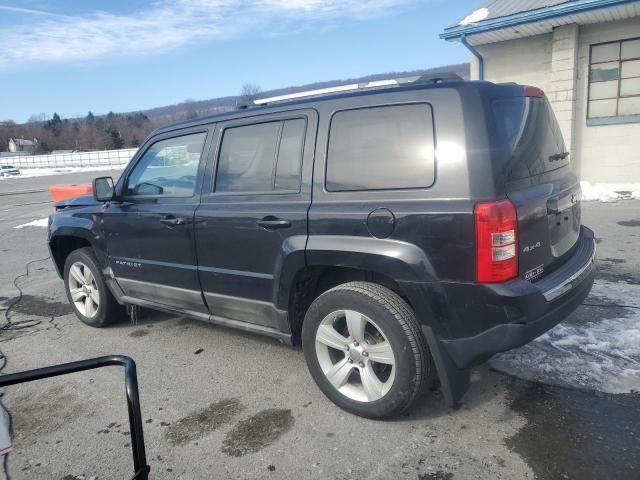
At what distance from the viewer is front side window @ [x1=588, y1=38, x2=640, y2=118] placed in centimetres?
1090

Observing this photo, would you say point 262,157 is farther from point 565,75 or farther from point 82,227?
point 565,75

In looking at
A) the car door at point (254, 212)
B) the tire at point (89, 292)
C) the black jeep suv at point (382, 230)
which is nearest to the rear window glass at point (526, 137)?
the black jeep suv at point (382, 230)

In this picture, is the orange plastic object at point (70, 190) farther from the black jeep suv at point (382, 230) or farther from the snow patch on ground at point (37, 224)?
the black jeep suv at point (382, 230)

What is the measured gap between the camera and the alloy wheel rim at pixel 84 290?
4949 millimetres

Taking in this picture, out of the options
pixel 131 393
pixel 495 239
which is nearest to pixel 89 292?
pixel 131 393

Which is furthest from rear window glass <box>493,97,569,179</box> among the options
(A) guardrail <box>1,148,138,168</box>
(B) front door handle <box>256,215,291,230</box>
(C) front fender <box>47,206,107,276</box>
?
(A) guardrail <box>1,148,138,168</box>

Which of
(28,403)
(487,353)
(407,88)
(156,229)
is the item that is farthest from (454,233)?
(28,403)

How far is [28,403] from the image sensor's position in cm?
355

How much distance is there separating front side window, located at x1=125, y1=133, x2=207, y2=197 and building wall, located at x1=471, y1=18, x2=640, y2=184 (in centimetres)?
1004

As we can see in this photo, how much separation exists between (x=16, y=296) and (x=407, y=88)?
576 centimetres

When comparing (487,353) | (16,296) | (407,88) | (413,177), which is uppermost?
(407,88)

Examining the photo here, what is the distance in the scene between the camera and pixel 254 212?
340 cm

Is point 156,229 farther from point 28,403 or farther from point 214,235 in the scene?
point 28,403

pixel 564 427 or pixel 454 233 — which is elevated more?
pixel 454 233
